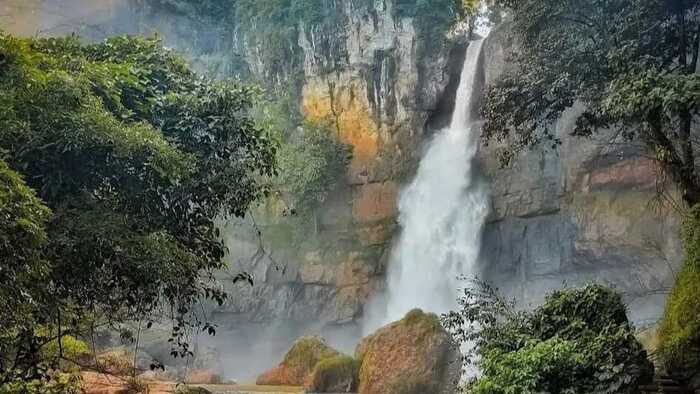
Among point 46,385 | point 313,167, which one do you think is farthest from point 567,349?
point 313,167

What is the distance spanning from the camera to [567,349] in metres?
7.58

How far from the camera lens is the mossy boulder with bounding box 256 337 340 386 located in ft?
58.8

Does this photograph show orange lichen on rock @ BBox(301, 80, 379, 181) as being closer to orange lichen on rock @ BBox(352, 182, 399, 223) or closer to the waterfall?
orange lichen on rock @ BBox(352, 182, 399, 223)

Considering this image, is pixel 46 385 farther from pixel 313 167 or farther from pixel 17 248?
pixel 313 167

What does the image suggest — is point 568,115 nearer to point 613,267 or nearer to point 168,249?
point 613,267

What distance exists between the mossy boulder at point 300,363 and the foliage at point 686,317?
1036 cm

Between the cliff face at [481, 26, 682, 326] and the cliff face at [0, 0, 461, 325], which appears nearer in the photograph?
the cliff face at [481, 26, 682, 326]

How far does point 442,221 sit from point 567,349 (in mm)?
17626

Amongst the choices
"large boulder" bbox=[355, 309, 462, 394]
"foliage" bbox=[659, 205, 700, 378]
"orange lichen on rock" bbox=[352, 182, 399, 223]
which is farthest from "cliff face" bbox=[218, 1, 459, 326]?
"foliage" bbox=[659, 205, 700, 378]

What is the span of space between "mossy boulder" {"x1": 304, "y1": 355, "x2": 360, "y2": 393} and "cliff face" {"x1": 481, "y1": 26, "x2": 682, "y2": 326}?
831 centimetres

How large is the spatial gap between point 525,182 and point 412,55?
7803mm

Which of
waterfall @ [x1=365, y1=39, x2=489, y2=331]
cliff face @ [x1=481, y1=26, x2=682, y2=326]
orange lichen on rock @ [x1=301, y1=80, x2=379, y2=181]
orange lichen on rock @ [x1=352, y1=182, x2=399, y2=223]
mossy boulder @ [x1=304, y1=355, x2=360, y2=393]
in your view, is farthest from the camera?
orange lichen on rock @ [x1=301, y1=80, x2=379, y2=181]

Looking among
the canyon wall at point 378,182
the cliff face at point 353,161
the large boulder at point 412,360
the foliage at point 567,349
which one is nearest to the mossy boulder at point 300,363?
the large boulder at point 412,360

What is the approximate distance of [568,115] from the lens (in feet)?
74.4
